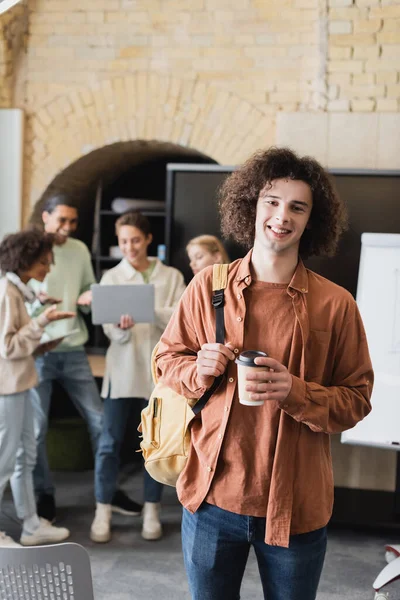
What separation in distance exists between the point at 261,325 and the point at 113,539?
2.57m

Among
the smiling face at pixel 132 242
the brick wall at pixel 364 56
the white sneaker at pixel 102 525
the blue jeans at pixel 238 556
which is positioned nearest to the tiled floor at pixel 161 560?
the white sneaker at pixel 102 525

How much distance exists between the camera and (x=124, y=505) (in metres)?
4.38

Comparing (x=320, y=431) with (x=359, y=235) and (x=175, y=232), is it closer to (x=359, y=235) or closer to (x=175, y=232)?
(x=359, y=235)

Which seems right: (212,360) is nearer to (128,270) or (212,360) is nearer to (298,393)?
(298,393)

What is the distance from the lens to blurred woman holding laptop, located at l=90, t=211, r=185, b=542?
3.93 metres

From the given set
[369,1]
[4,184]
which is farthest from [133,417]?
[369,1]

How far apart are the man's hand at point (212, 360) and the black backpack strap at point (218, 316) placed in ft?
0.15

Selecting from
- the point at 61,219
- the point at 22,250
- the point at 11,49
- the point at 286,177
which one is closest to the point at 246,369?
the point at 286,177

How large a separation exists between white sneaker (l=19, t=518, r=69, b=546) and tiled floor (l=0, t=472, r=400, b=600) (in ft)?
0.23

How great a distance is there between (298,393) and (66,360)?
280cm

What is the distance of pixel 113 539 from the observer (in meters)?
3.98

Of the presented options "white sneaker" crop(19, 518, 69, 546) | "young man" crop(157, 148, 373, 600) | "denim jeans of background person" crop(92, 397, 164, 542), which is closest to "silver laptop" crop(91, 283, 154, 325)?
"denim jeans of background person" crop(92, 397, 164, 542)

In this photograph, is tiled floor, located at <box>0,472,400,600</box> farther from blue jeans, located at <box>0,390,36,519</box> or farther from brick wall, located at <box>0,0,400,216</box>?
brick wall, located at <box>0,0,400,216</box>

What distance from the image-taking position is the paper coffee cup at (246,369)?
1.63 metres
